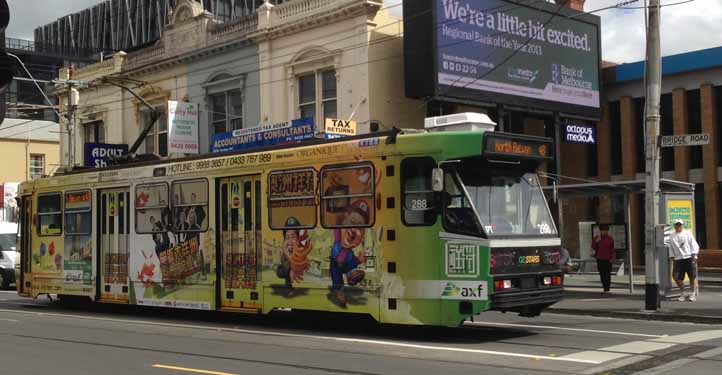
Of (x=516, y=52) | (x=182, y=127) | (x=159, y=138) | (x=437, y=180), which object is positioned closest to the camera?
(x=437, y=180)

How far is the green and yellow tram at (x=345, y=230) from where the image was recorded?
12031 mm

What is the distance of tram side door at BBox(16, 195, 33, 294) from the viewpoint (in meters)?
20.0

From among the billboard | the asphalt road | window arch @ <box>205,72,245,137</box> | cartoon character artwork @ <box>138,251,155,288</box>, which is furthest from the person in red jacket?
window arch @ <box>205,72,245,137</box>

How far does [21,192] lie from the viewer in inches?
797

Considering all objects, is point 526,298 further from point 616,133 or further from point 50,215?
point 616,133

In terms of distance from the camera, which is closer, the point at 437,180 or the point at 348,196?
the point at 437,180

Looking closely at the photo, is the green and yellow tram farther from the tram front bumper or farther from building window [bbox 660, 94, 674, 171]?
building window [bbox 660, 94, 674, 171]

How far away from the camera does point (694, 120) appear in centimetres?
2970

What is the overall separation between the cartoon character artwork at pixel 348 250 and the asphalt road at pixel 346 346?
2.72ft

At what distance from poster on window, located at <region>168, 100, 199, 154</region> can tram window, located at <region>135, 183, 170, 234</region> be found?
15377mm

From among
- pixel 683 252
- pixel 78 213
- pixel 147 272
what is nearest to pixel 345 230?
pixel 147 272

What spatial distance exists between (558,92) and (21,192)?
19122mm

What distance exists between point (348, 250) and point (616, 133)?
22.2m

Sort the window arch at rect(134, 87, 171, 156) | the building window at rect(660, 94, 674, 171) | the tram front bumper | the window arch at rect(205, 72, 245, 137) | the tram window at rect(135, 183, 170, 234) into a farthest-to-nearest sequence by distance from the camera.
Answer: the window arch at rect(134, 87, 171, 156), the window arch at rect(205, 72, 245, 137), the building window at rect(660, 94, 674, 171), the tram window at rect(135, 183, 170, 234), the tram front bumper
